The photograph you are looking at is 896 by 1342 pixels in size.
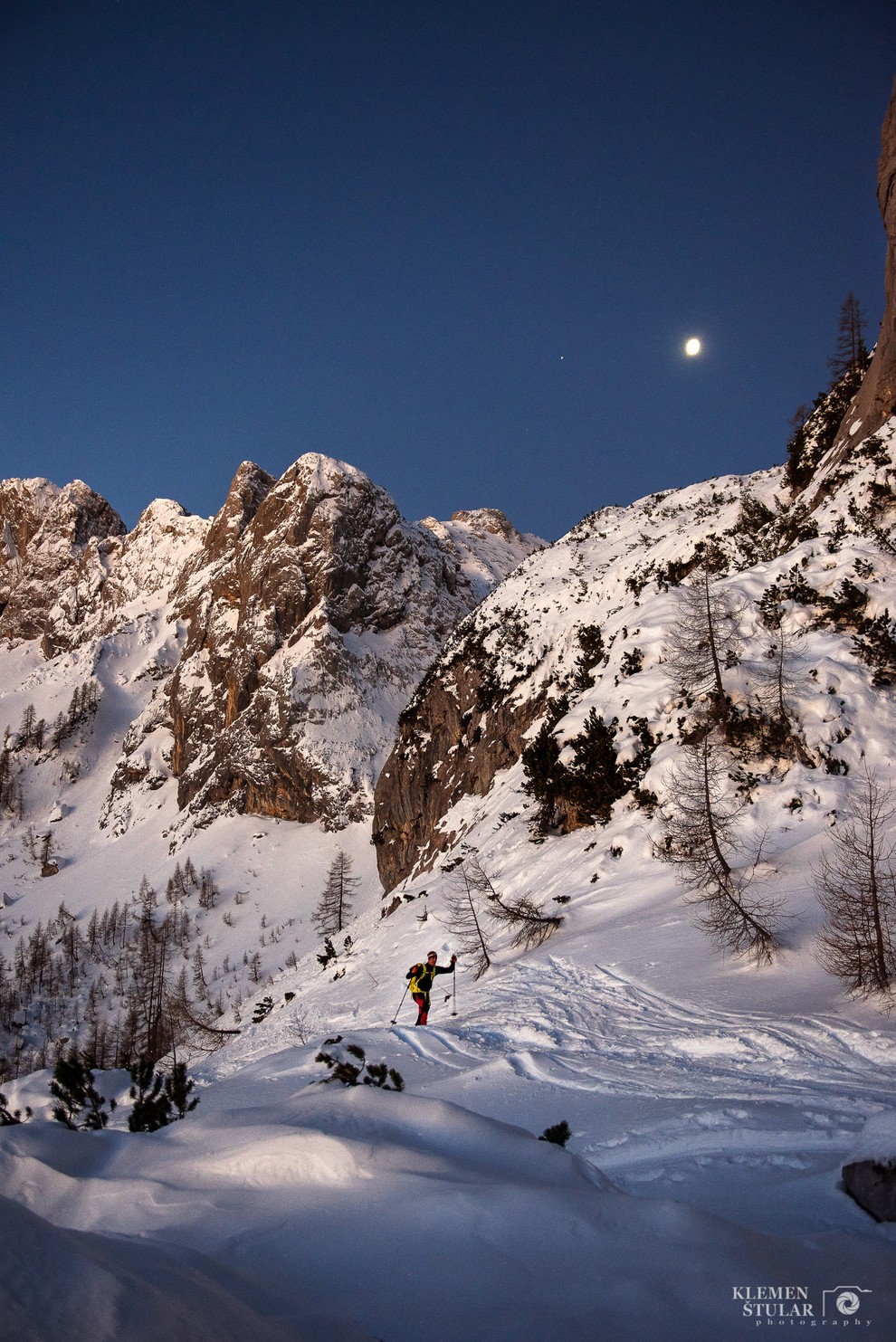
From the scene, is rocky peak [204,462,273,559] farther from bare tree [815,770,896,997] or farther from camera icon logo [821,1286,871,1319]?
camera icon logo [821,1286,871,1319]

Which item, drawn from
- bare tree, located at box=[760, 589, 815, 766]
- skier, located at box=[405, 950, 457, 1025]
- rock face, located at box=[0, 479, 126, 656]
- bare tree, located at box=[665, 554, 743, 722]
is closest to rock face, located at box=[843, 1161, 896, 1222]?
skier, located at box=[405, 950, 457, 1025]

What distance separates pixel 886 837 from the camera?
11445mm

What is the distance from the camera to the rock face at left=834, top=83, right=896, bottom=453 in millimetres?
24781

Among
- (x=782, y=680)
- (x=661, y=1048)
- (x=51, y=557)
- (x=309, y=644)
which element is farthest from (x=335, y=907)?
(x=51, y=557)

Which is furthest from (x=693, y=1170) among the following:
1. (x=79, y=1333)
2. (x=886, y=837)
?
(x=886, y=837)

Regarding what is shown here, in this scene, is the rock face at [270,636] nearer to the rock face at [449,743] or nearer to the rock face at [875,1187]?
the rock face at [449,743]

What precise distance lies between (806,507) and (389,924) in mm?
23164

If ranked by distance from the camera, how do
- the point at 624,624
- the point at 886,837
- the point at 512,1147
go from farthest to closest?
the point at 624,624 → the point at 886,837 → the point at 512,1147

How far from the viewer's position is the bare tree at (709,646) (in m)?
16.9

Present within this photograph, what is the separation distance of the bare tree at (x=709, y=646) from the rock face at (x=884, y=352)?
1188cm

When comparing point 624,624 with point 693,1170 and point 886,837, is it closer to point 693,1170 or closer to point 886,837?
point 886,837

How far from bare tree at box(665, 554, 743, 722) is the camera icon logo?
48.5ft

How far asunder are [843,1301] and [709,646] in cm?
1624

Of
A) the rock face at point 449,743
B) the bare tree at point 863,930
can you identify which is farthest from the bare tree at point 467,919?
the rock face at point 449,743
